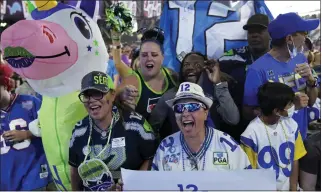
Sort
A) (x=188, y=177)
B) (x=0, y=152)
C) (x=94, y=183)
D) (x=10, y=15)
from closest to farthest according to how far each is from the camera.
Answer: (x=188, y=177) < (x=94, y=183) < (x=0, y=152) < (x=10, y=15)

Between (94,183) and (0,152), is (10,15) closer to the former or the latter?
(0,152)

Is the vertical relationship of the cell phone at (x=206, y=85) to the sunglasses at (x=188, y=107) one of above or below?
above

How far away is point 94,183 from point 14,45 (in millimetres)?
963

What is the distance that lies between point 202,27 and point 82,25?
125 centimetres

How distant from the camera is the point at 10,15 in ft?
32.7

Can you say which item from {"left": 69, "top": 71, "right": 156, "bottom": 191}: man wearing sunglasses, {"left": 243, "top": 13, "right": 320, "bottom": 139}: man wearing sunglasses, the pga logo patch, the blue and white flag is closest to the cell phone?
{"left": 243, "top": 13, "right": 320, "bottom": 139}: man wearing sunglasses

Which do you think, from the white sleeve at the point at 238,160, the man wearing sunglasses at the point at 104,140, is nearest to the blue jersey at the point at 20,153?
the man wearing sunglasses at the point at 104,140

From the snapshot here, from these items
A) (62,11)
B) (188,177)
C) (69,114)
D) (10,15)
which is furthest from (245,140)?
(10,15)

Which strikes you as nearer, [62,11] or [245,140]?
[245,140]

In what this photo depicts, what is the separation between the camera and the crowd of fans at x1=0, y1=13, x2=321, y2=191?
2109mm

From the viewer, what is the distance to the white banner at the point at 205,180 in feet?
6.57

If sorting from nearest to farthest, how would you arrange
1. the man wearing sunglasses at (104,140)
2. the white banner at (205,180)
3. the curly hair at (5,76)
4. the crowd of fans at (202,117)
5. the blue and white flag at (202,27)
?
the white banner at (205,180) → the crowd of fans at (202,117) → the man wearing sunglasses at (104,140) → the curly hair at (5,76) → the blue and white flag at (202,27)

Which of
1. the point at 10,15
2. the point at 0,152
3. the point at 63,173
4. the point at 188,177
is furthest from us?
the point at 10,15

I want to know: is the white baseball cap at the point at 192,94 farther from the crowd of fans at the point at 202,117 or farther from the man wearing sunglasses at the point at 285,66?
the man wearing sunglasses at the point at 285,66
